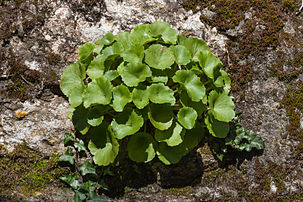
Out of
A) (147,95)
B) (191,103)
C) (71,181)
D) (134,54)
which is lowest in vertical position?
(71,181)

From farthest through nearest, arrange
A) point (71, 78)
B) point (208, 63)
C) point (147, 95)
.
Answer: point (71, 78), point (208, 63), point (147, 95)

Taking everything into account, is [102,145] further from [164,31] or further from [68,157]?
[164,31]

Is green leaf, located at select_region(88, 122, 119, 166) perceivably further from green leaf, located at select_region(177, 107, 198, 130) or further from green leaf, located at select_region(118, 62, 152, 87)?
green leaf, located at select_region(177, 107, 198, 130)

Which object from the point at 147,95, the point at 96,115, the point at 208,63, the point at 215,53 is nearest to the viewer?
Result: the point at 147,95

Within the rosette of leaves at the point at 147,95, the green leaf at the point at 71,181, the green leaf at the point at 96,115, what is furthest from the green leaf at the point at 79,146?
the green leaf at the point at 96,115

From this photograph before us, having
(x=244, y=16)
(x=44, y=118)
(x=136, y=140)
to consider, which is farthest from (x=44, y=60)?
(x=244, y=16)

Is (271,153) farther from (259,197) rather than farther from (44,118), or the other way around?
(44,118)

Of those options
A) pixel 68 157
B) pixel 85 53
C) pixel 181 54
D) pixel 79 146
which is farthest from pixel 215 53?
pixel 68 157

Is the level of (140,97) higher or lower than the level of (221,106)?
higher
